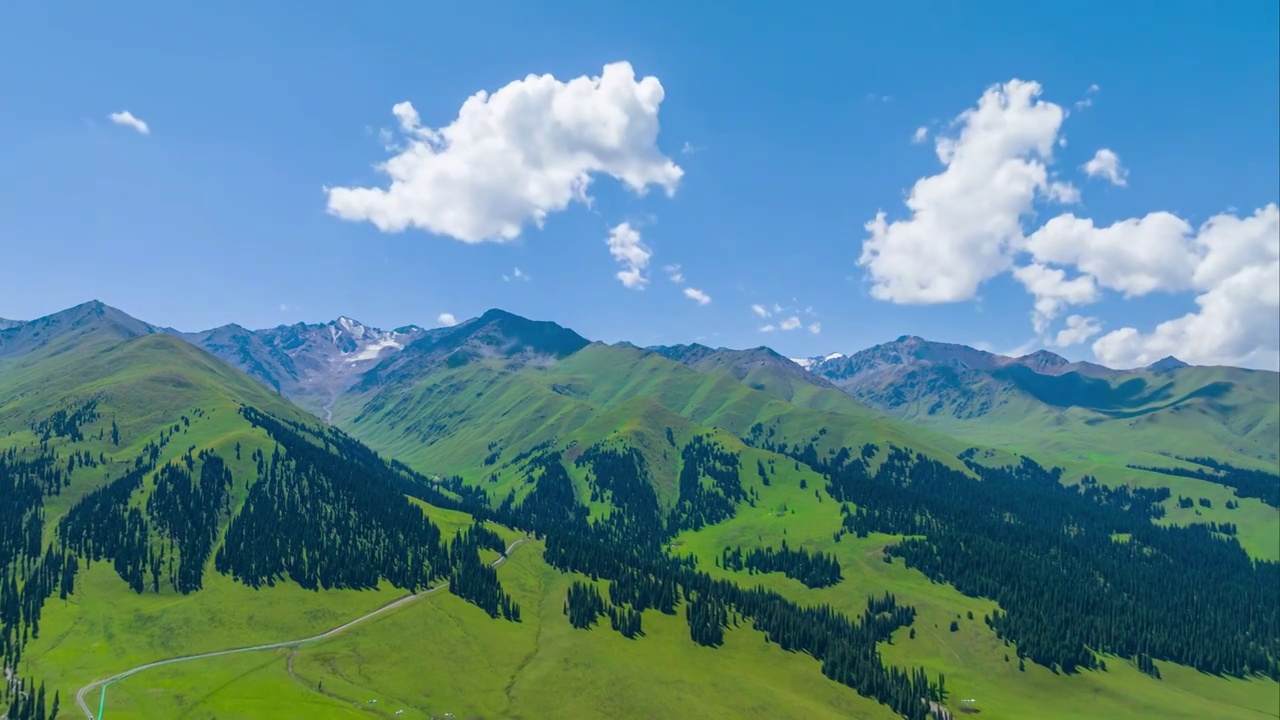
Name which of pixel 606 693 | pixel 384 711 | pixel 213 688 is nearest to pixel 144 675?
pixel 213 688

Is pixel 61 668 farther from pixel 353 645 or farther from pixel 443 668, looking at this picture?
pixel 443 668

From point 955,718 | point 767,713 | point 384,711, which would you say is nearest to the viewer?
point 384,711

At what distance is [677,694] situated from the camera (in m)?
180

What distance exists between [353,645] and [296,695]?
26.0 meters

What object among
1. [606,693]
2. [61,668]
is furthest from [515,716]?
[61,668]

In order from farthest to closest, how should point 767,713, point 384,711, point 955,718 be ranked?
1. point 955,718
2. point 767,713
3. point 384,711

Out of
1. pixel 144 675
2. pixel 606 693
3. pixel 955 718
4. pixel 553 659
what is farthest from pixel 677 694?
pixel 144 675

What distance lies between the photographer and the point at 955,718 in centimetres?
19075

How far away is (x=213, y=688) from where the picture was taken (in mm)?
157000

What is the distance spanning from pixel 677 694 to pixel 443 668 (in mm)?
62077

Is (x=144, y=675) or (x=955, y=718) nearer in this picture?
(x=144, y=675)

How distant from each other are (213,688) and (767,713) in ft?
436

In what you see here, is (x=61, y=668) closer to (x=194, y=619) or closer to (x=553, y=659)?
(x=194, y=619)

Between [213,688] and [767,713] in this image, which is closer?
[213,688]
